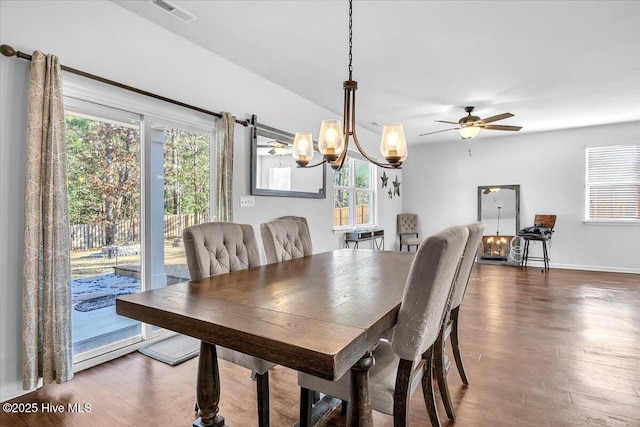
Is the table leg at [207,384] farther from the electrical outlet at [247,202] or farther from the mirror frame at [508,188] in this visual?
the mirror frame at [508,188]

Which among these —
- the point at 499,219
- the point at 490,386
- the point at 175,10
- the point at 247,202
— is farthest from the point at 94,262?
the point at 499,219

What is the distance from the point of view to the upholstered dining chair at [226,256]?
156cm

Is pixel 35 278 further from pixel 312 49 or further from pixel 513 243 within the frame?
pixel 513 243

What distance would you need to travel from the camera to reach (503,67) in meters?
3.45

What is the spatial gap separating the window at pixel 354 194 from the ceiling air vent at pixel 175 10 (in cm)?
313

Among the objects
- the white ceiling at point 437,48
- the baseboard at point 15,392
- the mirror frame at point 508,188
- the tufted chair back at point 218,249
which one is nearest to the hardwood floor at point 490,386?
the baseboard at point 15,392

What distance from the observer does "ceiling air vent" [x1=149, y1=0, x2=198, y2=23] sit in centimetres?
244

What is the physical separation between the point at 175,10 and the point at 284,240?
1.90 m

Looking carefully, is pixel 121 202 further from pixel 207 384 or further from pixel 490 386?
pixel 490 386

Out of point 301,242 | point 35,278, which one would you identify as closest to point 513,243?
point 301,242

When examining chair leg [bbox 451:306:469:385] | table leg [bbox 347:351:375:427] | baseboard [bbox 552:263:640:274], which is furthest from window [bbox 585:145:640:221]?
table leg [bbox 347:351:375:427]

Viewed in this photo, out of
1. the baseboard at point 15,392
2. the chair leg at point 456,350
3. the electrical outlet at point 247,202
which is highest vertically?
the electrical outlet at point 247,202

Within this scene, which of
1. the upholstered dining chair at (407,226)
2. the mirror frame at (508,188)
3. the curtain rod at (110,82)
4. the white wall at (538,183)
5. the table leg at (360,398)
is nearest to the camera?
the table leg at (360,398)

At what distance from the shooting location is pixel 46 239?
200 centimetres
